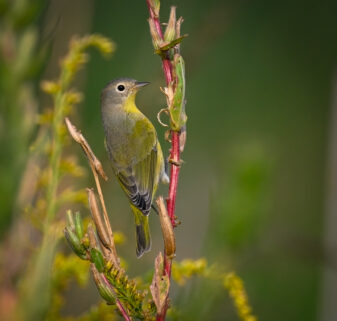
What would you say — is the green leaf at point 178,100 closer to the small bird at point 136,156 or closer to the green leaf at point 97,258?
the green leaf at point 97,258

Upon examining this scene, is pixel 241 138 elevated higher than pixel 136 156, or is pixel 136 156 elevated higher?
pixel 136 156

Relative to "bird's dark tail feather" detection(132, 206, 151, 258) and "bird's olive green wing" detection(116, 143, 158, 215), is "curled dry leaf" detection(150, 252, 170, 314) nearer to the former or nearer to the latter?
"bird's dark tail feather" detection(132, 206, 151, 258)

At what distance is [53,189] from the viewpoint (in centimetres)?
58

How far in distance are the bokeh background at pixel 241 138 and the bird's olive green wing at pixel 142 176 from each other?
0.15 ft

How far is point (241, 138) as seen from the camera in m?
0.73

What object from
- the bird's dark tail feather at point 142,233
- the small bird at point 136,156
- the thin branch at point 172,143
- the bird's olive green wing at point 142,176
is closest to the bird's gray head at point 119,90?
the small bird at point 136,156

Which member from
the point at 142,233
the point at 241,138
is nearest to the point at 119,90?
the point at 142,233

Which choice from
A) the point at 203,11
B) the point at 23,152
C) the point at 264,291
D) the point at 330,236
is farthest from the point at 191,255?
the point at 23,152

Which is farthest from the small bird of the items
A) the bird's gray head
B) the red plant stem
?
the red plant stem

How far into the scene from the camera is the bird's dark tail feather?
106 centimetres

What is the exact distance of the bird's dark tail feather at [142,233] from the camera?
1063mm

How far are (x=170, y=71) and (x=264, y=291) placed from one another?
1584 millimetres

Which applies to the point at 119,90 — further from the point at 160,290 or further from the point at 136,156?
the point at 160,290

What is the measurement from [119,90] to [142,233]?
480mm
